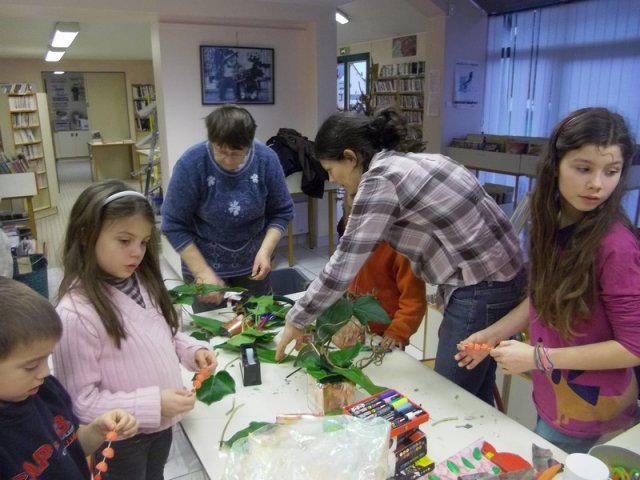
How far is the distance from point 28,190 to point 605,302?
569 centimetres

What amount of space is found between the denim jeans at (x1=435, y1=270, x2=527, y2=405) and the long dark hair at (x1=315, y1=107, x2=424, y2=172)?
1.54 ft

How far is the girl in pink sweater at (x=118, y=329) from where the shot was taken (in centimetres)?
108

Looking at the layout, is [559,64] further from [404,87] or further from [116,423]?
[116,423]

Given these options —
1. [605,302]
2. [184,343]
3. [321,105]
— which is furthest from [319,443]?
[321,105]

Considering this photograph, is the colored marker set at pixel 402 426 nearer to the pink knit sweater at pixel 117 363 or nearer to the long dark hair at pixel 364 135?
the pink knit sweater at pixel 117 363

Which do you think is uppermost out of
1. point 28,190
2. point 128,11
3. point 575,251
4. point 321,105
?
point 128,11

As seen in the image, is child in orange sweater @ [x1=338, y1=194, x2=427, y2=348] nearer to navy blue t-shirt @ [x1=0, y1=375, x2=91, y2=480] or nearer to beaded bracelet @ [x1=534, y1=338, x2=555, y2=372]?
beaded bracelet @ [x1=534, y1=338, x2=555, y2=372]

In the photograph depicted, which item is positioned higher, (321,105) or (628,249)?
(321,105)

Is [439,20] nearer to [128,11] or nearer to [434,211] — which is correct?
[128,11]

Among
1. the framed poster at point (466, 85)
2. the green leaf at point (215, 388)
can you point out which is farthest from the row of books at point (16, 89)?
the green leaf at point (215, 388)

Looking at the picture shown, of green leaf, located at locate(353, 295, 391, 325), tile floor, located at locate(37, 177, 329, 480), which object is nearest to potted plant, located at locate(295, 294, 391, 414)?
green leaf, located at locate(353, 295, 391, 325)

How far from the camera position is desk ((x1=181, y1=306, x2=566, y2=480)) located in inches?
45.8

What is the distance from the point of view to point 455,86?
566 cm

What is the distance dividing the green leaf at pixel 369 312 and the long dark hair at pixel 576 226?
0.42m
